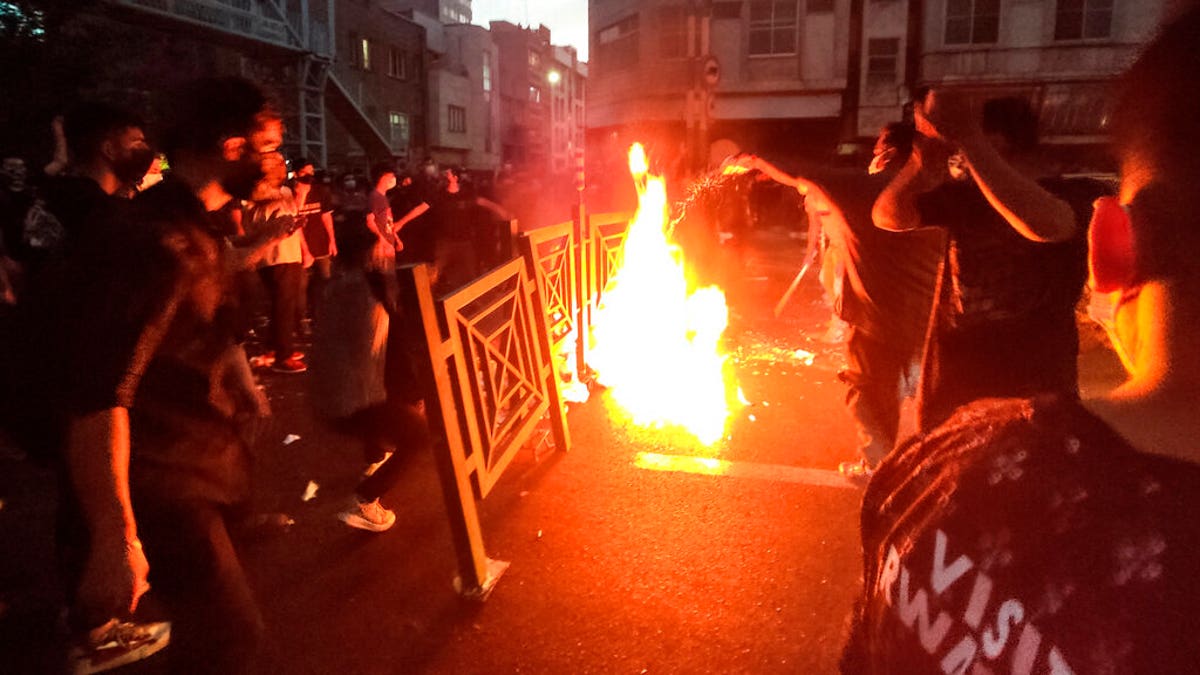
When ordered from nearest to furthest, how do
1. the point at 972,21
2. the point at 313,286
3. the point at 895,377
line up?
the point at 895,377, the point at 313,286, the point at 972,21

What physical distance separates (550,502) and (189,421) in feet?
8.91

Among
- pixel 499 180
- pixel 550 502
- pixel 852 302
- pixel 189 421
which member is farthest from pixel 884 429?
pixel 499 180

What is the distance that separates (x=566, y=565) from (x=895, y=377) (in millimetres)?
2237

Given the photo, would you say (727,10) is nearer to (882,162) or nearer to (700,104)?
(700,104)

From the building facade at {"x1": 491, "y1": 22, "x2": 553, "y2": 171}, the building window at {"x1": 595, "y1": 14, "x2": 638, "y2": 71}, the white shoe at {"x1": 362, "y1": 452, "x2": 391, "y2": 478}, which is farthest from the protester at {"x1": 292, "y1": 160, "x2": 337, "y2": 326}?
the building facade at {"x1": 491, "y1": 22, "x2": 553, "y2": 171}

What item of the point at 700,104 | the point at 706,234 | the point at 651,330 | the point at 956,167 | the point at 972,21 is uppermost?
the point at 972,21

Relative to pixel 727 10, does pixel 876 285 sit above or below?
below

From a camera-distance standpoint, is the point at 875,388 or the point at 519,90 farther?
the point at 519,90

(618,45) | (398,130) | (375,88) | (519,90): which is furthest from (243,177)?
(519,90)

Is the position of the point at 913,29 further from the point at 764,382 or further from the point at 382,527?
the point at 382,527

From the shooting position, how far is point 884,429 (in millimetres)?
4613

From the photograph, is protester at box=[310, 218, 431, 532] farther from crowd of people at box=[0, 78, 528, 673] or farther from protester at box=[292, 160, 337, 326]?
protester at box=[292, 160, 337, 326]

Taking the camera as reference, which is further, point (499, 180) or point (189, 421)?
point (499, 180)

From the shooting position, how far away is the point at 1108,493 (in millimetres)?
882
